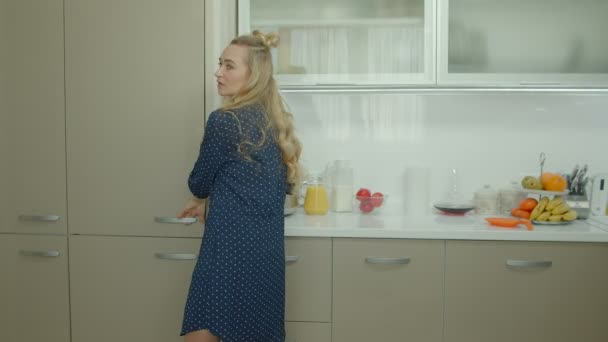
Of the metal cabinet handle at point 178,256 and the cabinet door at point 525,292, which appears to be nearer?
the cabinet door at point 525,292

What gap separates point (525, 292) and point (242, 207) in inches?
39.3

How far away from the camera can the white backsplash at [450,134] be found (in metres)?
2.34

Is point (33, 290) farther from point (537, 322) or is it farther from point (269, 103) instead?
point (537, 322)

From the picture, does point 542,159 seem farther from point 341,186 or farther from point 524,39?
point 341,186

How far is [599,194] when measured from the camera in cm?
203

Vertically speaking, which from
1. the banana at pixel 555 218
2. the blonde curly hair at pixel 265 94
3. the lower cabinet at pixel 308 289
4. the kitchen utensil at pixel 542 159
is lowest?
the lower cabinet at pixel 308 289

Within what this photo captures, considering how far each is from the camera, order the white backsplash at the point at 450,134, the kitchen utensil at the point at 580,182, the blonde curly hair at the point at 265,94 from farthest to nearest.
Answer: the white backsplash at the point at 450,134 < the kitchen utensil at the point at 580,182 < the blonde curly hair at the point at 265,94

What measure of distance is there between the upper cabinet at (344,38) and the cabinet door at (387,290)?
0.66 metres

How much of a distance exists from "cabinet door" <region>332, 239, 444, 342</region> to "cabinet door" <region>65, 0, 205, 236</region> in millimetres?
551

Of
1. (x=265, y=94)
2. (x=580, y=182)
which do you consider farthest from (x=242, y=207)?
(x=580, y=182)

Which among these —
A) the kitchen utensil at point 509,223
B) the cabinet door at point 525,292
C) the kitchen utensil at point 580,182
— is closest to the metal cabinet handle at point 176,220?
the cabinet door at point 525,292

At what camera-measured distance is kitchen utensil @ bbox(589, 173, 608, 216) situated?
6.59ft

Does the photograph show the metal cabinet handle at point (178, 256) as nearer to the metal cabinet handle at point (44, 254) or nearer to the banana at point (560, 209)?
the metal cabinet handle at point (44, 254)

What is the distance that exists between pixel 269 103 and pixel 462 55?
0.91m
